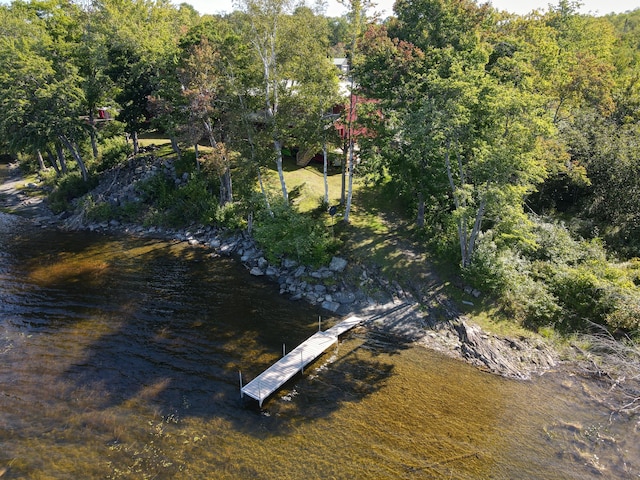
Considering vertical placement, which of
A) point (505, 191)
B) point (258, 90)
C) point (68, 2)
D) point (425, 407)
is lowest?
point (425, 407)

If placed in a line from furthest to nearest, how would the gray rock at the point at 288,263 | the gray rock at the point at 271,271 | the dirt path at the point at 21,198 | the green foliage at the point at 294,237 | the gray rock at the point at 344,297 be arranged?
the dirt path at the point at 21,198 < the gray rock at the point at 271,271 < the gray rock at the point at 288,263 < the green foliage at the point at 294,237 < the gray rock at the point at 344,297

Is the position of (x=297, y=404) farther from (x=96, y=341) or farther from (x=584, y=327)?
(x=584, y=327)

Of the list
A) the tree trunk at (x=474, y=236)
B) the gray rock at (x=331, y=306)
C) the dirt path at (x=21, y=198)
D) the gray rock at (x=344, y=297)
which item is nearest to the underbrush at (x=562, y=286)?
the tree trunk at (x=474, y=236)

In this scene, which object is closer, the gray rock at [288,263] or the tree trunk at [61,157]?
the gray rock at [288,263]

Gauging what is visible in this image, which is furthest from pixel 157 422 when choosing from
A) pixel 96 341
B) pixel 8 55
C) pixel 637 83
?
pixel 637 83

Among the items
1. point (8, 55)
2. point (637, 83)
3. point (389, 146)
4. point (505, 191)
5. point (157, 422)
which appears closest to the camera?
point (157, 422)

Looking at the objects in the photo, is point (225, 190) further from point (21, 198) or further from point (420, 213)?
point (21, 198)

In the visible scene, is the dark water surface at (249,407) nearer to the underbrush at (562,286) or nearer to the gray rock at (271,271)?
the gray rock at (271,271)

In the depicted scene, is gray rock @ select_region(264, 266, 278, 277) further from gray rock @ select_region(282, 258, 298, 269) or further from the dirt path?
the dirt path
